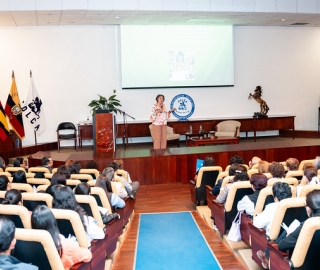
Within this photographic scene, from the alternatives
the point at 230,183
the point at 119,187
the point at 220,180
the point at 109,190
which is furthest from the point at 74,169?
the point at 230,183

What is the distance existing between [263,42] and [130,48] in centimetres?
382

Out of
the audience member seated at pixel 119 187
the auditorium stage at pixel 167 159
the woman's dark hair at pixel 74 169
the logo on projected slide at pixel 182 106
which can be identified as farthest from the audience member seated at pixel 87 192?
the logo on projected slide at pixel 182 106

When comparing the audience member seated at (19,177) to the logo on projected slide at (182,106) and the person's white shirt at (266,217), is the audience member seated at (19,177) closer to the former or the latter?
the person's white shirt at (266,217)

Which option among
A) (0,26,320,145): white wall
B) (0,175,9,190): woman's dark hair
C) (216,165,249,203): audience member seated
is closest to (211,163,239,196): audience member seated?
(216,165,249,203): audience member seated

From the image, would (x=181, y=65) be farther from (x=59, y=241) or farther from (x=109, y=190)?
(x=59, y=241)

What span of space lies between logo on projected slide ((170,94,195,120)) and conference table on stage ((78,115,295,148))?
0.43 meters

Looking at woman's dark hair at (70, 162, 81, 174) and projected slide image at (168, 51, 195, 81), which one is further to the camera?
projected slide image at (168, 51, 195, 81)

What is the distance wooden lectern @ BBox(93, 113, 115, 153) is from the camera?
8.62 meters

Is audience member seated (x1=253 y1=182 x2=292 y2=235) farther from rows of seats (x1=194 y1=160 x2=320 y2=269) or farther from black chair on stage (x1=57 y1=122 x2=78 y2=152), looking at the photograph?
black chair on stage (x1=57 y1=122 x2=78 y2=152)

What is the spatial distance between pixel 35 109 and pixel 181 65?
159 inches

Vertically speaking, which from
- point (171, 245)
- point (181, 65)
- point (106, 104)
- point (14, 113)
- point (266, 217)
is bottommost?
point (171, 245)

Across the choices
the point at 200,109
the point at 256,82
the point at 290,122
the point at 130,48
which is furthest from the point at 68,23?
the point at 290,122

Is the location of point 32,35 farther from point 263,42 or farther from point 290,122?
point 290,122

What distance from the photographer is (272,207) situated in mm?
3105
